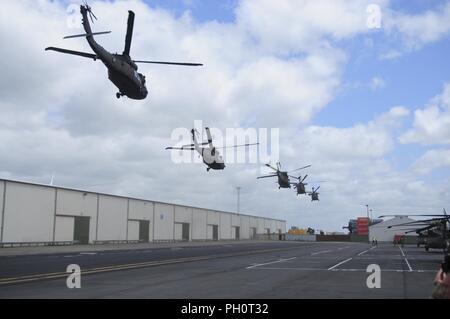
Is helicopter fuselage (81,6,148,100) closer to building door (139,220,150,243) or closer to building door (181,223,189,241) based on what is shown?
building door (139,220,150,243)

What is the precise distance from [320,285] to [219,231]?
103 m

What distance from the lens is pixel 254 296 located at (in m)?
15.8

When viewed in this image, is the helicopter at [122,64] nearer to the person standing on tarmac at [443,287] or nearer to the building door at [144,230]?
the person standing on tarmac at [443,287]

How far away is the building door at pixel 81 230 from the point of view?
71562 mm

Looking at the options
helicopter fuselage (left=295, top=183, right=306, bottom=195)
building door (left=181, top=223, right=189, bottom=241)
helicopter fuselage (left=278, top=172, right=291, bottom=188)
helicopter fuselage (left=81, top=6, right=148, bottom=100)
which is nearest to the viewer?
helicopter fuselage (left=81, top=6, right=148, bottom=100)

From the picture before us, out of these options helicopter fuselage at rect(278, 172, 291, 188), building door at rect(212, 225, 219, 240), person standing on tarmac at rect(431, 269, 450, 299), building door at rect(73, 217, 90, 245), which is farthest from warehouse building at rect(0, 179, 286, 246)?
person standing on tarmac at rect(431, 269, 450, 299)

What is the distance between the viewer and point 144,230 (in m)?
89.2

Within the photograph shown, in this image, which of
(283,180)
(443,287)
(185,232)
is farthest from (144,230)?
(443,287)

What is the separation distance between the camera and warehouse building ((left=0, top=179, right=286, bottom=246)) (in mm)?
59250

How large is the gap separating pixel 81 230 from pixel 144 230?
18010 millimetres

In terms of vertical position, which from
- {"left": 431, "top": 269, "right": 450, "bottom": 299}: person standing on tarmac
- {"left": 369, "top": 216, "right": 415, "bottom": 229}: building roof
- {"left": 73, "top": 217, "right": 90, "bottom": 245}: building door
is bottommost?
{"left": 431, "top": 269, "right": 450, "bottom": 299}: person standing on tarmac
